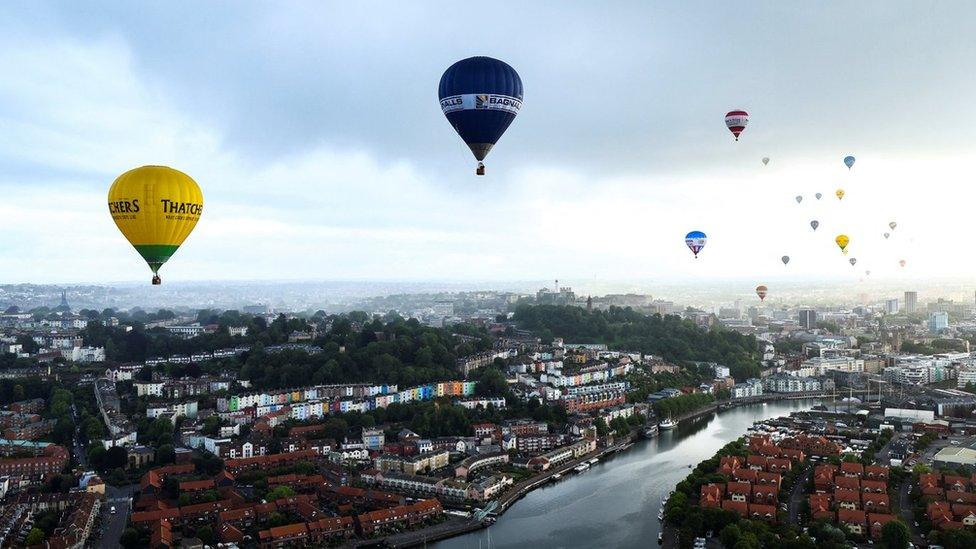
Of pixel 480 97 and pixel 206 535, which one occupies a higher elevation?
pixel 480 97

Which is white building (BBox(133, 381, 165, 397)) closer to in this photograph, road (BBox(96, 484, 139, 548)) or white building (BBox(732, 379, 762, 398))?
road (BBox(96, 484, 139, 548))

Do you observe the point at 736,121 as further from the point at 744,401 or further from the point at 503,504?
the point at 744,401

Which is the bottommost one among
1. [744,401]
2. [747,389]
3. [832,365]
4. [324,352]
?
[744,401]

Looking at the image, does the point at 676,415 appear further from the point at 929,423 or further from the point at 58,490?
the point at 58,490

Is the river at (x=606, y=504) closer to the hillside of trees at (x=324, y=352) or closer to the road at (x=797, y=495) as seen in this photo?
the road at (x=797, y=495)

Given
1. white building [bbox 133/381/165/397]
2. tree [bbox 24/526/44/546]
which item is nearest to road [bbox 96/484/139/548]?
tree [bbox 24/526/44/546]

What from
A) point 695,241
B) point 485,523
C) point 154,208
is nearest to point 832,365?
point 695,241

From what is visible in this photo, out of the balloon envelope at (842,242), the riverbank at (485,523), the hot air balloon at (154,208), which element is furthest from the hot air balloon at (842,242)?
the hot air balloon at (154,208)
